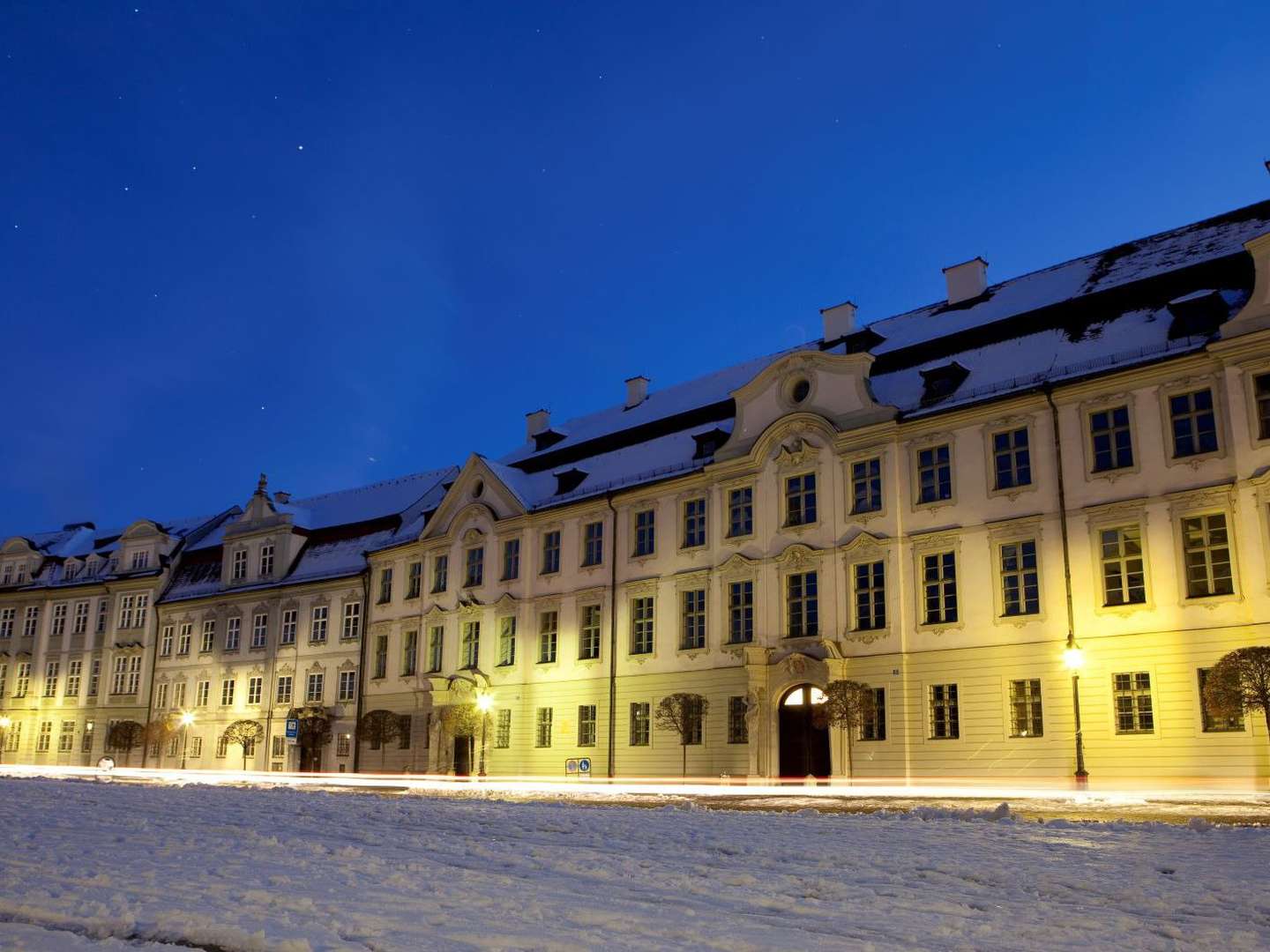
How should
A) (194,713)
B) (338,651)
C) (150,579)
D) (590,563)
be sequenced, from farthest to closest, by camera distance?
(150,579) < (194,713) < (338,651) < (590,563)

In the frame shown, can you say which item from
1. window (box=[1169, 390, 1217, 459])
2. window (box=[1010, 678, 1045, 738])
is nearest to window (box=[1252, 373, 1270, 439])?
window (box=[1169, 390, 1217, 459])

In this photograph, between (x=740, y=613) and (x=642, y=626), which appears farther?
(x=642, y=626)

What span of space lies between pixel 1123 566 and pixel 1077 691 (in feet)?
11.2

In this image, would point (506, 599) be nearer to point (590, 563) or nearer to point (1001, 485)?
point (590, 563)

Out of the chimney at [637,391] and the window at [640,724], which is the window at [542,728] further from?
the chimney at [637,391]

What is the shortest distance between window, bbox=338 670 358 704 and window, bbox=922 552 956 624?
29.2 m

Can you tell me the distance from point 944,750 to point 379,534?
106 feet

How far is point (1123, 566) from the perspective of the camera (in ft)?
102

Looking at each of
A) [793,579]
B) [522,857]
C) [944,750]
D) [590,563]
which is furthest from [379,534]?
[522,857]

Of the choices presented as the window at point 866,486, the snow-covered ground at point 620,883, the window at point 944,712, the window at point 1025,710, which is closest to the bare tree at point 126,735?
the window at point 866,486

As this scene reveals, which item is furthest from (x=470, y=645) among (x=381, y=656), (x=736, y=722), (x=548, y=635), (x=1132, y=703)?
(x=1132, y=703)

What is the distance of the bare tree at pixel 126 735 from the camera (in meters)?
62.2

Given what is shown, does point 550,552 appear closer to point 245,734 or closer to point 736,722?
point 736,722

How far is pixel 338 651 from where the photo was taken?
55844 millimetres
